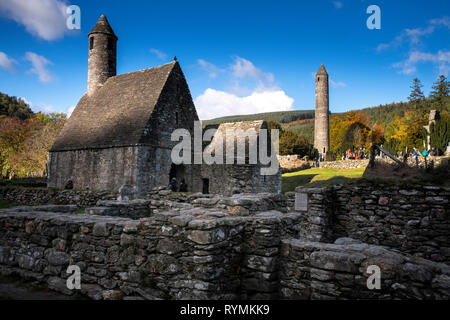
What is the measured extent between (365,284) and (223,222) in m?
1.92

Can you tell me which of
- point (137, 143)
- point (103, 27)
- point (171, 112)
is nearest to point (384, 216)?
point (137, 143)

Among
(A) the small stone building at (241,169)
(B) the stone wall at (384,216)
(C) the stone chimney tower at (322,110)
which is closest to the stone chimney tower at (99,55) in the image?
(A) the small stone building at (241,169)

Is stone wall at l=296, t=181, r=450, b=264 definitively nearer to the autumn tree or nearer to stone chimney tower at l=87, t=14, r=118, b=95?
stone chimney tower at l=87, t=14, r=118, b=95

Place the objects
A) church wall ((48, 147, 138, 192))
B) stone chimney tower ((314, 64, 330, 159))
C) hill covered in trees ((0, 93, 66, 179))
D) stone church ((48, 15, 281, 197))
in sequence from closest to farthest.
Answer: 1. stone church ((48, 15, 281, 197))
2. church wall ((48, 147, 138, 192))
3. hill covered in trees ((0, 93, 66, 179))
4. stone chimney tower ((314, 64, 330, 159))

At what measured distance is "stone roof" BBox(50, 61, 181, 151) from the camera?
18672mm

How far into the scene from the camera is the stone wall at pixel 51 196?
603 inches

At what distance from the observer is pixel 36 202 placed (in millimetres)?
16953

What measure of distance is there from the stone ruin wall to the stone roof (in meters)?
12.7

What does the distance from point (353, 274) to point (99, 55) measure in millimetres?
27279

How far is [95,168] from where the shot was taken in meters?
19.4

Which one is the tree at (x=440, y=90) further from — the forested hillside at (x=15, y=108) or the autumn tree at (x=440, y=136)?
the forested hillside at (x=15, y=108)

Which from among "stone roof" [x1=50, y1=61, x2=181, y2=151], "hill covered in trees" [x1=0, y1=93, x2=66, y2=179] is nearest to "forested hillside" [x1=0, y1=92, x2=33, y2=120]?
"hill covered in trees" [x1=0, y1=93, x2=66, y2=179]

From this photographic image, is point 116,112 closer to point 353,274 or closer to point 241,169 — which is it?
point 241,169
